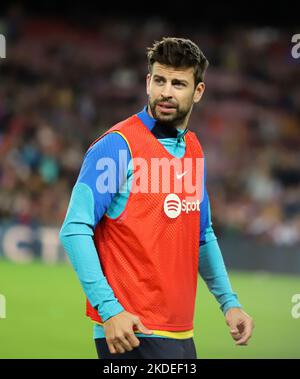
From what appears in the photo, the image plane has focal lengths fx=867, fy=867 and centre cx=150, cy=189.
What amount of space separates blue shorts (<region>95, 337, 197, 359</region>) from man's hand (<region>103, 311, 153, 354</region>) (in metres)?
0.23

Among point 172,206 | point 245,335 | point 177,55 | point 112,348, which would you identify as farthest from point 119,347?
point 177,55

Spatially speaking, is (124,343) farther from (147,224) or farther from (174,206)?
(174,206)

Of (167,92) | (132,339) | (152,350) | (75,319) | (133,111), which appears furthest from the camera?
(133,111)

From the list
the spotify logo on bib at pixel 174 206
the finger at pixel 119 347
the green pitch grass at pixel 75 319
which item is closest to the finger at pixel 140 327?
the finger at pixel 119 347

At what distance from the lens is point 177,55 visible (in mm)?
3904

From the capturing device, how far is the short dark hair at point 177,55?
3.91 m

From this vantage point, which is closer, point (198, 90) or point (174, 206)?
point (174, 206)

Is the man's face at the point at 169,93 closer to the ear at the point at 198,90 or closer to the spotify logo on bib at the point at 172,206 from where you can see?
the ear at the point at 198,90

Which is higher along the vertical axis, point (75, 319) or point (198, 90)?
point (198, 90)

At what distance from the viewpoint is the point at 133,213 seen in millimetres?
3783

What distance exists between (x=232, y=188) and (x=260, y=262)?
3097 millimetres

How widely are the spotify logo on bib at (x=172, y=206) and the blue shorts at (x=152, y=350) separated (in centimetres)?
55

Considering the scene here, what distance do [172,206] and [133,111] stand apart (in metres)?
15.7
